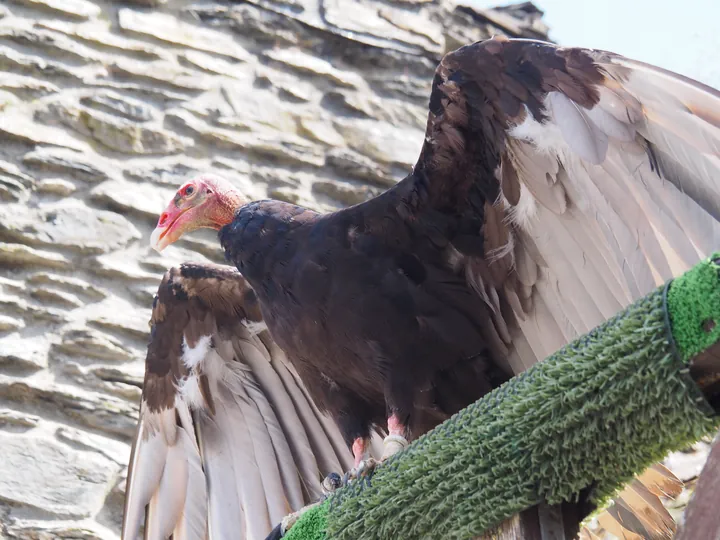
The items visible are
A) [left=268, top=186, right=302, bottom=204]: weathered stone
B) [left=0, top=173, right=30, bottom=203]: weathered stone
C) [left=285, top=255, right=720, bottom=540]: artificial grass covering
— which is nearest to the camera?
[left=285, top=255, right=720, bottom=540]: artificial grass covering

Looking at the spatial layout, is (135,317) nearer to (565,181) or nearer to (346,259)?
(346,259)

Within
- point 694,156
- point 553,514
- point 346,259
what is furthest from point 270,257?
point 553,514

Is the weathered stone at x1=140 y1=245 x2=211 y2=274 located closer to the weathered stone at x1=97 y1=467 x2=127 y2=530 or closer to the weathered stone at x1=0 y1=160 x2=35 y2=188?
the weathered stone at x1=0 y1=160 x2=35 y2=188

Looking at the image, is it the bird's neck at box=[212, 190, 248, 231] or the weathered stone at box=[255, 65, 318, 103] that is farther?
the weathered stone at box=[255, 65, 318, 103]

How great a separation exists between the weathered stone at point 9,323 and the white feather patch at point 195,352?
2.40 feet

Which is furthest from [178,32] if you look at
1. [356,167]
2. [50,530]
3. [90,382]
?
[50,530]

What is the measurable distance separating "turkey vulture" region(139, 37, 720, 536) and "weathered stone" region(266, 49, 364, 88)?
6.39ft

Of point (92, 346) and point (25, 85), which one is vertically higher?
point (25, 85)

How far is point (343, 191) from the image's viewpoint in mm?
4180

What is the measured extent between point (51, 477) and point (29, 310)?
600 millimetres

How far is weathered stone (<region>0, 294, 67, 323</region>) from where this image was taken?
342 cm

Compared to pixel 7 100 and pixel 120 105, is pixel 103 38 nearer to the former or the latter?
pixel 120 105

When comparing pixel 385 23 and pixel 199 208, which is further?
pixel 385 23

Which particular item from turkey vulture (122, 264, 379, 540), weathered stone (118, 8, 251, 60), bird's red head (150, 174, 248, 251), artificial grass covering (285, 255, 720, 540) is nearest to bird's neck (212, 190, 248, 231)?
bird's red head (150, 174, 248, 251)
